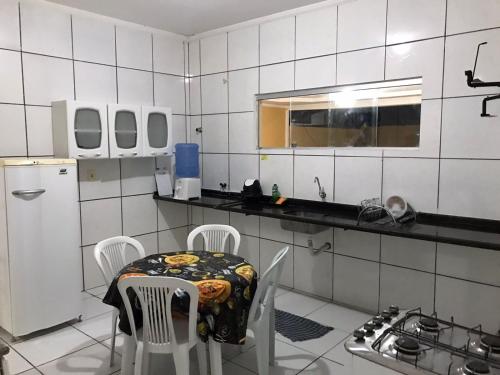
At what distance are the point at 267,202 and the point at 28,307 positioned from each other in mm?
1994

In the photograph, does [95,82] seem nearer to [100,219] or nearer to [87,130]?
Answer: [87,130]

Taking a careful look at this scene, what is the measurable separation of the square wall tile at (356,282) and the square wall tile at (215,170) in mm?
1428

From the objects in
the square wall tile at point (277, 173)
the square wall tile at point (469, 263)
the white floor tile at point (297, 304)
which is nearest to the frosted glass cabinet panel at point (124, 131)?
the square wall tile at point (277, 173)

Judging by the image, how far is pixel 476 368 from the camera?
3.82 ft

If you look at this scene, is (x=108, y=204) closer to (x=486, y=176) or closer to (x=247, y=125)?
(x=247, y=125)

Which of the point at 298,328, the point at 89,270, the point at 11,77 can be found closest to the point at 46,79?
the point at 11,77

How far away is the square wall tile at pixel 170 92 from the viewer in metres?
4.02

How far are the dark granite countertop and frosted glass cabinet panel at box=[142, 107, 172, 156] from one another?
23.8 inches

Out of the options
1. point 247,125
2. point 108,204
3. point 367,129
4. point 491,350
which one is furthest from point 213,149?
point 491,350

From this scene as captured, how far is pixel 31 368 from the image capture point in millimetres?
2412

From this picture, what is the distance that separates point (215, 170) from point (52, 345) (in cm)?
212

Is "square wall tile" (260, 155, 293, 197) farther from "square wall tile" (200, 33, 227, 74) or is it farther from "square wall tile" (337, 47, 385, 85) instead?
"square wall tile" (200, 33, 227, 74)

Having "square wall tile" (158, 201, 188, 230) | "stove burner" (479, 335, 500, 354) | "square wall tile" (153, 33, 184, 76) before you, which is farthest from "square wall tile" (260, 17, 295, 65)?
"stove burner" (479, 335, 500, 354)

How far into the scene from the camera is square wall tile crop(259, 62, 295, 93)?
3.42 metres
